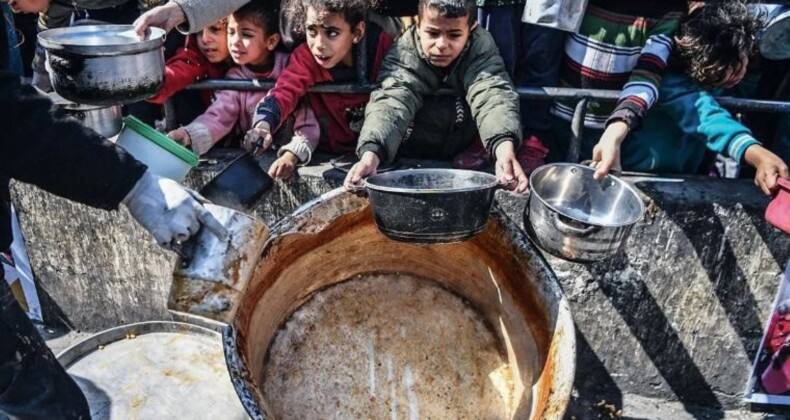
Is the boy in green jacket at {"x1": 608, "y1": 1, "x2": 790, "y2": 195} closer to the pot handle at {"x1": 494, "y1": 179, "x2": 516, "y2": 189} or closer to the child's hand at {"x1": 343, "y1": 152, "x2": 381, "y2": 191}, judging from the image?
the pot handle at {"x1": 494, "y1": 179, "x2": 516, "y2": 189}

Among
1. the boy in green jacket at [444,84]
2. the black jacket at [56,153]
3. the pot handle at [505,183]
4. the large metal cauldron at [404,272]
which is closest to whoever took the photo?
the black jacket at [56,153]

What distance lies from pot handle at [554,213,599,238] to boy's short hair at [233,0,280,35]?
173 centimetres

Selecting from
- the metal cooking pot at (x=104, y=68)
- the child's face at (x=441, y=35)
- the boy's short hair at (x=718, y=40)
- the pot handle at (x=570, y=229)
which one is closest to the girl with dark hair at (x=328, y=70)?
the child's face at (x=441, y=35)

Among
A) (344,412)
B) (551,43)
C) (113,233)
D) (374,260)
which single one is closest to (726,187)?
(551,43)

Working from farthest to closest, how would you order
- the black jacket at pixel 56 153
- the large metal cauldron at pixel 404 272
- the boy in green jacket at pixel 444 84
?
the boy in green jacket at pixel 444 84, the large metal cauldron at pixel 404 272, the black jacket at pixel 56 153

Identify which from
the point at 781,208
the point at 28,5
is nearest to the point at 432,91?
the point at 781,208

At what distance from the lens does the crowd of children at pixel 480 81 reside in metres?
2.80

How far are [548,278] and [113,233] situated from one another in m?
2.16

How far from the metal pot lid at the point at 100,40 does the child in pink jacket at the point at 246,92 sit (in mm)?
447

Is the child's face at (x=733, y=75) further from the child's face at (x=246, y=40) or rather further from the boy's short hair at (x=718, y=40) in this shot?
the child's face at (x=246, y=40)

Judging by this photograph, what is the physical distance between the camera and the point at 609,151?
258 centimetres

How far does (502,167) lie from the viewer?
2613mm

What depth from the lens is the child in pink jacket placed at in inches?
126

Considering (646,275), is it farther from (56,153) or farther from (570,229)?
(56,153)
